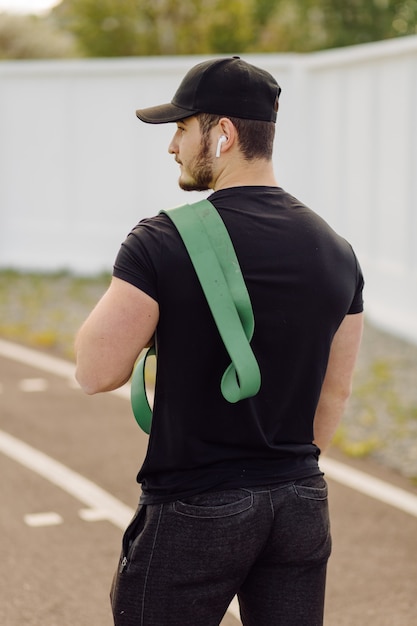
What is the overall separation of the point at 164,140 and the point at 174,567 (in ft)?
37.2

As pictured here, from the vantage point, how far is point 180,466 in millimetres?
2424

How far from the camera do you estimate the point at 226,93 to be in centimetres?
243

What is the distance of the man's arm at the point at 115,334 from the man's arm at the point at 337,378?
531 mm

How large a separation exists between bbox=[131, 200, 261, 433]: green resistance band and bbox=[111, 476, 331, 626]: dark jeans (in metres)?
0.29

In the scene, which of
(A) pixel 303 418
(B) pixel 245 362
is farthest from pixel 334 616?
(B) pixel 245 362

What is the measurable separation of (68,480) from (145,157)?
25.8 ft

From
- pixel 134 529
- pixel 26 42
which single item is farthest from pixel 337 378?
pixel 26 42

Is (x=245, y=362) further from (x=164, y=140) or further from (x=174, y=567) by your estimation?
(x=164, y=140)

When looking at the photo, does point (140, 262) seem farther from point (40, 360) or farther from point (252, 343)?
point (40, 360)

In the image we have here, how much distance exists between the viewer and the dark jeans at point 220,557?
94.2 inches

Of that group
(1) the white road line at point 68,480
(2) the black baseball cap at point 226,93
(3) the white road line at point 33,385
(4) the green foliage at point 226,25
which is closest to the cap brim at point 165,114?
(2) the black baseball cap at point 226,93

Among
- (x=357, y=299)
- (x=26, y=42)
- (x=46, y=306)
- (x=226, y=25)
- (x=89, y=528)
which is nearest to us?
(x=357, y=299)

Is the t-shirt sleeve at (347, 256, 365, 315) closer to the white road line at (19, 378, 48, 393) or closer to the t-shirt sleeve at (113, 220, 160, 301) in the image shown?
the t-shirt sleeve at (113, 220, 160, 301)

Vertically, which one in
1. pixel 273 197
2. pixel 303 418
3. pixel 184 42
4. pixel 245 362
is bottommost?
pixel 184 42
